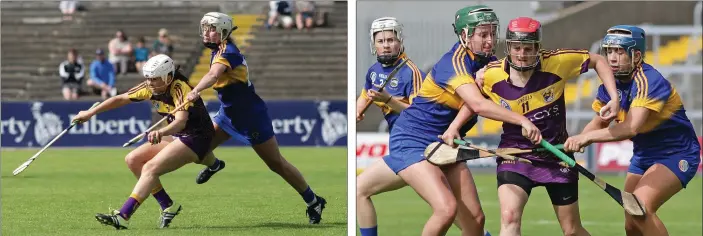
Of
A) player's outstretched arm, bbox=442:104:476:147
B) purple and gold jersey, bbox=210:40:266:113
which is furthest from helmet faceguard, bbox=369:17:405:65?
purple and gold jersey, bbox=210:40:266:113

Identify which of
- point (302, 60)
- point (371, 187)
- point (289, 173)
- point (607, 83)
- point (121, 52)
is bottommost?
point (302, 60)

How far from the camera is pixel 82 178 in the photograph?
43.6 ft

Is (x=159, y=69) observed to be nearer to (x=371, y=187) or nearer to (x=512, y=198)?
(x=371, y=187)

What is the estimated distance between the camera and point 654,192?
7.21m

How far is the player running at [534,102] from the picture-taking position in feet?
21.4

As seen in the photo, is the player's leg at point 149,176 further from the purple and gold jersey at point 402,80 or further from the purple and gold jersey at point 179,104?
the purple and gold jersey at point 402,80

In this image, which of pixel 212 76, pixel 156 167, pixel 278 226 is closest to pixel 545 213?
pixel 278 226

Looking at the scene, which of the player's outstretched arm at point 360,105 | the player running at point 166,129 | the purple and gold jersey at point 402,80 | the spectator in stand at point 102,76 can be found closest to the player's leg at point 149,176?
the player running at point 166,129

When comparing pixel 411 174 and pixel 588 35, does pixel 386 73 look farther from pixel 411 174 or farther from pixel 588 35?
pixel 588 35

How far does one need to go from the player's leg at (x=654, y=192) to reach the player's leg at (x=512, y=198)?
2.85 ft

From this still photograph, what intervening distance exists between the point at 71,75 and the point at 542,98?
14.2m

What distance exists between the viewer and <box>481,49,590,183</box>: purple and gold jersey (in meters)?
6.62

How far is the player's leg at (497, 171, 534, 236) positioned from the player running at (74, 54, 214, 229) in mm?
2432

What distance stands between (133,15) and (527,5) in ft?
21.9
